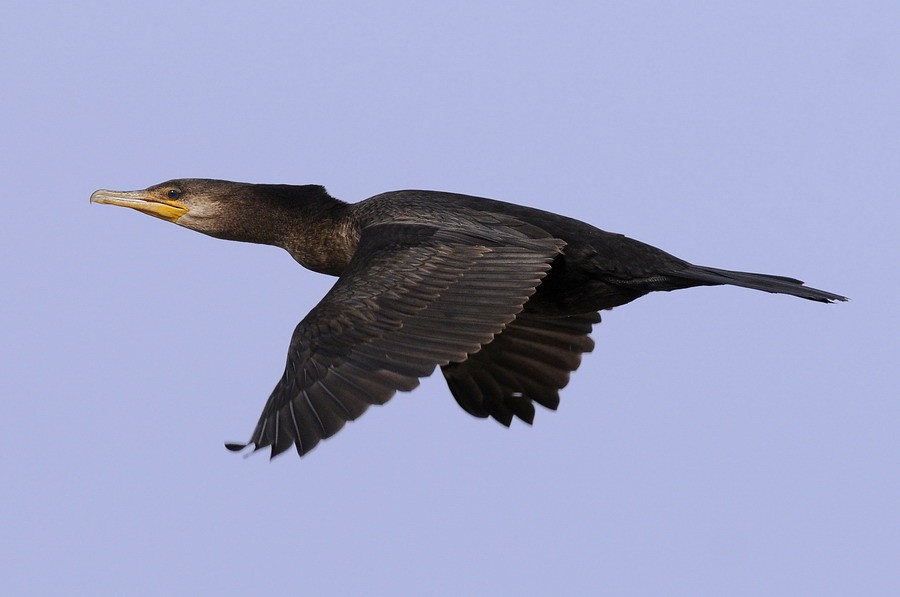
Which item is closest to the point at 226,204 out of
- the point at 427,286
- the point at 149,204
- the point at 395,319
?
the point at 149,204

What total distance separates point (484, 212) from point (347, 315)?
1.58 m

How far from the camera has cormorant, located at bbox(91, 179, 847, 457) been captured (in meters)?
7.66

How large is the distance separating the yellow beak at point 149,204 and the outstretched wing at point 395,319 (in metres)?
1.90

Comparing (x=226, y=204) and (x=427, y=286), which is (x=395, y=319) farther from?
(x=226, y=204)

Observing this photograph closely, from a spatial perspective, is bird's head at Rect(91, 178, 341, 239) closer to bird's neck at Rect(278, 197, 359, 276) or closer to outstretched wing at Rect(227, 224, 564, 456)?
bird's neck at Rect(278, 197, 359, 276)

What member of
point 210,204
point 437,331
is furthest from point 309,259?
point 437,331

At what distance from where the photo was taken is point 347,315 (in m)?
7.99

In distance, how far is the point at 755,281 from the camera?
353 inches

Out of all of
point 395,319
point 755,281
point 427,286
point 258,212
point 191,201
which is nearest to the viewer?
point 395,319

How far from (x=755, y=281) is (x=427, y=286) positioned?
2.09 m

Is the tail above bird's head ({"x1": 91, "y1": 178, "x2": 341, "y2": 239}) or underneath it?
above

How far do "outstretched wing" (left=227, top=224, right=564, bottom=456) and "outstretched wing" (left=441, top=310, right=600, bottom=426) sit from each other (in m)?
1.49

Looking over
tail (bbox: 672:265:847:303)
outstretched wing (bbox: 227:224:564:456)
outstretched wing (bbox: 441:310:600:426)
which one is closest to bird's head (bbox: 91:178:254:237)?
outstretched wing (bbox: 227:224:564:456)

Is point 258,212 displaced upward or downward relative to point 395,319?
upward
